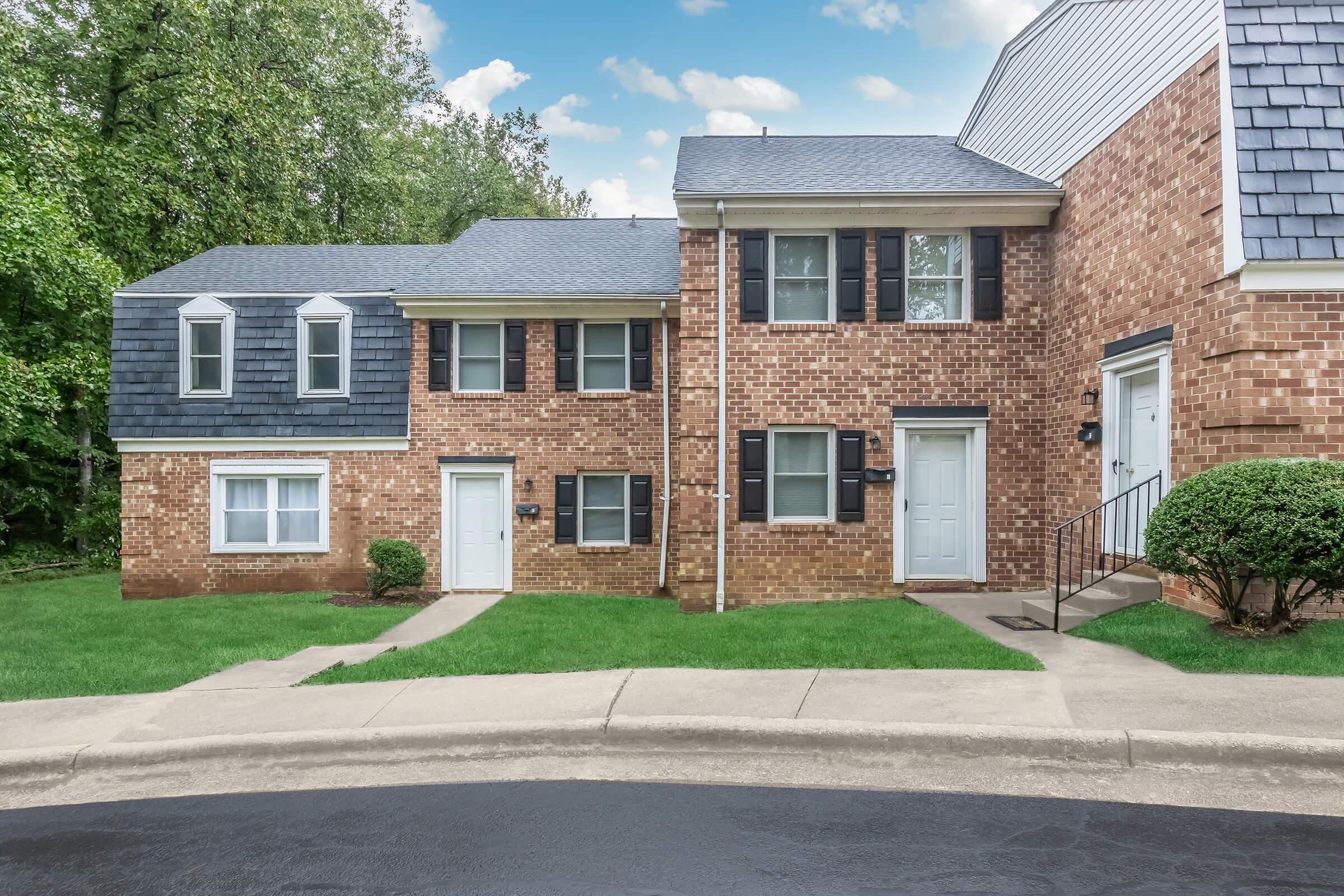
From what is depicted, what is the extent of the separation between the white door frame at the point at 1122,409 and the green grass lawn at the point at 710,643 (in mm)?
2610

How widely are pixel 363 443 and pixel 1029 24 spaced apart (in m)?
12.1

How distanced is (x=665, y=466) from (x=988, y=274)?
18.2 feet

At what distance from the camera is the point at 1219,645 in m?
6.58

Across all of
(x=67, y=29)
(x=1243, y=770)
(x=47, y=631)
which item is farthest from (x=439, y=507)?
(x=67, y=29)

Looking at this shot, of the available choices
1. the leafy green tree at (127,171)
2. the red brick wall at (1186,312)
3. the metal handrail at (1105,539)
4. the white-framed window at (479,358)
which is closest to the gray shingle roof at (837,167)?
the red brick wall at (1186,312)

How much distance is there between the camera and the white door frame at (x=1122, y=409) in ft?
27.0

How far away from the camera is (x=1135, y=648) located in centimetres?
706

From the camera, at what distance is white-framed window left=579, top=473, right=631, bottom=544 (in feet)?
43.3

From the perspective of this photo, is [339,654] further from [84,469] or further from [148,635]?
[84,469]

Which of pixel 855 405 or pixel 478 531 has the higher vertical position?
pixel 855 405

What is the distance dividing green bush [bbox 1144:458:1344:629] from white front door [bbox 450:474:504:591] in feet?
30.8

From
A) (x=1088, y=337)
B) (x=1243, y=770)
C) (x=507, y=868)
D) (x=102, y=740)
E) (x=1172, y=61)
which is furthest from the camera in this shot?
(x=1088, y=337)

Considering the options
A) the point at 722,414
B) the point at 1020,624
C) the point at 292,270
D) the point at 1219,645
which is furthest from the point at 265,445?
the point at 1219,645

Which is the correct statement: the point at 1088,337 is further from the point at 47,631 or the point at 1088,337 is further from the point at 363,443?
the point at 47,631
